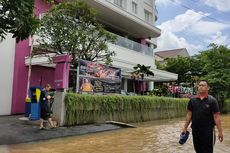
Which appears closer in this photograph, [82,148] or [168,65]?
[82,148]

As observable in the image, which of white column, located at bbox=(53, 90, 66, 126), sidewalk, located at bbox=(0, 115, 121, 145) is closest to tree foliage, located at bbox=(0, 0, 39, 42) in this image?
sidewalk, located at bbox=(0, 115, 121, 145)

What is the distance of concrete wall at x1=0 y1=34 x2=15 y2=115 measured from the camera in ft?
65.6

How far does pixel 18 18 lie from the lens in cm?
563

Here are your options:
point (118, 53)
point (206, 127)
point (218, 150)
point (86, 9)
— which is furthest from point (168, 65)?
point (206, 127)

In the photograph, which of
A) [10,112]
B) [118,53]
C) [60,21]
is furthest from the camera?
Result: [118,53]

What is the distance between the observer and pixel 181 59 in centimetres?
4353

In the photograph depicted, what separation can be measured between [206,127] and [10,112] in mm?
15706

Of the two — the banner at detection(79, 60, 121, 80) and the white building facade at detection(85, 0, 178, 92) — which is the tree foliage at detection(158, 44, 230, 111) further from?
the banner at detection(79, 60, 121, 80)

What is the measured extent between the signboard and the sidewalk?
7.54ft

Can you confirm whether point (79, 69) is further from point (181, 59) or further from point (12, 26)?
point (181, 59)

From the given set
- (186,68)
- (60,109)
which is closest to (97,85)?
(60,109)

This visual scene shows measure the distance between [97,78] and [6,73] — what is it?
17.1 ft

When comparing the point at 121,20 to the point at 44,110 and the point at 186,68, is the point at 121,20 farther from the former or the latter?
the point at 44,110

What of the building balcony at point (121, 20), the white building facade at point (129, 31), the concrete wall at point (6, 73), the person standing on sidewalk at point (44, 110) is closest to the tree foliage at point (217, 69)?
the white building facade at point (129, 31)
